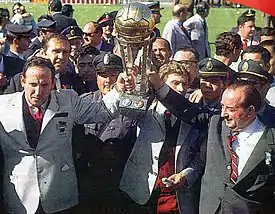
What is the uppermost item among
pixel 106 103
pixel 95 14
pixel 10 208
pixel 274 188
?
pixel 106 103

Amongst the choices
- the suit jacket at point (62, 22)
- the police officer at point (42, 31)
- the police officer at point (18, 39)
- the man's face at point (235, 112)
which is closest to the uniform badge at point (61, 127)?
the man's face at point (235, 112)

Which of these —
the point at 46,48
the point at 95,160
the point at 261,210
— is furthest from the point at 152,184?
the point at 46,48

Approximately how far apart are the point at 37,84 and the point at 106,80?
78 centimetres

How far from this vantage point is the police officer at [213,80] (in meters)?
4.28

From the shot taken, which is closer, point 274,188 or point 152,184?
point 274,188

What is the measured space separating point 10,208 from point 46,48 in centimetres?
129

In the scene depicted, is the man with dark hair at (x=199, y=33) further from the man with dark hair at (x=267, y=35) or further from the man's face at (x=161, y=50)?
the man's face at (x=161, y=50)

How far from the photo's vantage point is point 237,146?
12.1 feet

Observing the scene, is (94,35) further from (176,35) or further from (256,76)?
(256,76)

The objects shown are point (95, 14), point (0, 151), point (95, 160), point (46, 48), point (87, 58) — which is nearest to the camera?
point (0, 151)

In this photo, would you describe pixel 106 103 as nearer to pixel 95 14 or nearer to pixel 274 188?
pixel 274 188

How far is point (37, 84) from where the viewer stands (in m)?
3.79

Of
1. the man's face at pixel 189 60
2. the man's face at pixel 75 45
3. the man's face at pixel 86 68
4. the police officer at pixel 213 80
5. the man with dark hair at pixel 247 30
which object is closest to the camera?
the police officer at pixel 213 80

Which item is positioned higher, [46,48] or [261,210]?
[46,48]
